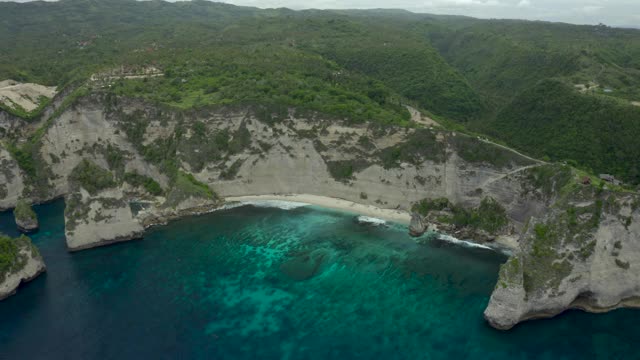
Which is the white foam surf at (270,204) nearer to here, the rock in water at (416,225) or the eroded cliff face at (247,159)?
the eroded cliff face at (247,159)

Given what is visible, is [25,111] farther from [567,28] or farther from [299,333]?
[567,28]

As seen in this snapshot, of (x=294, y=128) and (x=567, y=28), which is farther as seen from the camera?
(x=567, y=28)

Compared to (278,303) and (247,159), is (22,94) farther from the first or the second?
(278,303)

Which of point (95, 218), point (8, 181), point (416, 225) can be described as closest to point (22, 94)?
point (8, 181)

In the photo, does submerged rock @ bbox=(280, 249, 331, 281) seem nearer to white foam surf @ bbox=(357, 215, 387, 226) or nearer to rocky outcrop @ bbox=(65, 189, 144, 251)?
white foam surf @ bbox=(357, 215, 387, 226)

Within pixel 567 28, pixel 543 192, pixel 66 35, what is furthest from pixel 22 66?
pixel 567 28

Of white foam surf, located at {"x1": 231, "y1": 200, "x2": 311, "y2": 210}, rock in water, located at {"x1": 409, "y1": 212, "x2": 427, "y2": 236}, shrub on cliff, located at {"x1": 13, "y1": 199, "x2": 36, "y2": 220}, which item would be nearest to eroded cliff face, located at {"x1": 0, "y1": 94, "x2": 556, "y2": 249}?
white foam surf, located at {"x1": 231, "y1": 200, "x2": 311, "y2": 210}
